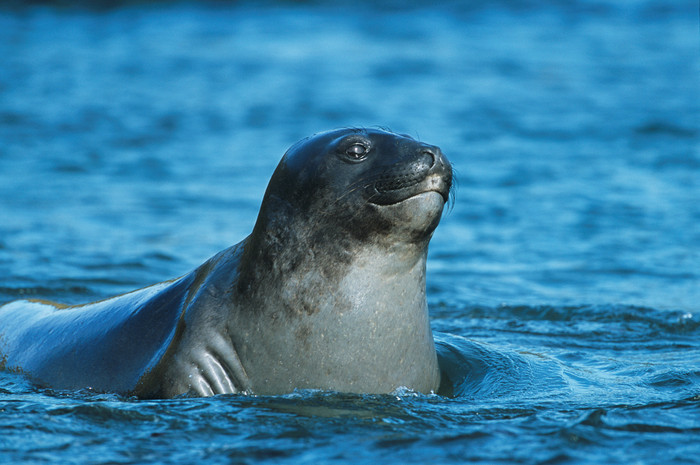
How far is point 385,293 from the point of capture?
573 cm

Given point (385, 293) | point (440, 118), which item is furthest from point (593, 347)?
point (440, 118)

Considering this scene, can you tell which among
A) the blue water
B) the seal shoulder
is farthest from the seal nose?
the seal shoulder

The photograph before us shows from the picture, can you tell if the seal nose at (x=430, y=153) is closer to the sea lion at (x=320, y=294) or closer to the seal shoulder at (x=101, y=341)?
the sea lion at (x=320, y=294)

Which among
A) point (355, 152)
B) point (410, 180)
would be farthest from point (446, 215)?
point (410, 180)

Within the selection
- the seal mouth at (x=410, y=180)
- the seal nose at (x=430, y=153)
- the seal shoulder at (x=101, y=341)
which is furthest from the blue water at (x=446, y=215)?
the seal nose at (x=430, y=153)

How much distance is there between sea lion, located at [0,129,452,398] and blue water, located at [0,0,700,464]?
0.57ft

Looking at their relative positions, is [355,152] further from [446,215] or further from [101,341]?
[446,215]

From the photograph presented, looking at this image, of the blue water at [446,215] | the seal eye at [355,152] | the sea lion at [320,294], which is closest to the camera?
the blue water at [446,215]

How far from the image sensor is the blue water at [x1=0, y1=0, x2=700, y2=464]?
5.20 meters

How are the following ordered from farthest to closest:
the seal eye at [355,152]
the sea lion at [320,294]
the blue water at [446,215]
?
1. the seal eye at [355,152]
2. the sea lion at [320,294]
3. the blue water at [446,215]

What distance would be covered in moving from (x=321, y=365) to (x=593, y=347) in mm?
3061

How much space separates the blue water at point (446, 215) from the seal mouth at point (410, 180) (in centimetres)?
109

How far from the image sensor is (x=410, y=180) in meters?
5.65

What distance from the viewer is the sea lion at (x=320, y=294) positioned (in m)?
5.62
